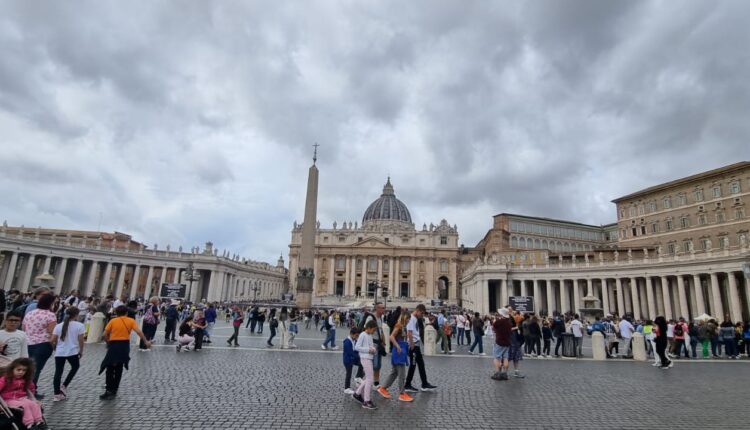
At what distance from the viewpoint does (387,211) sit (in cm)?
10575

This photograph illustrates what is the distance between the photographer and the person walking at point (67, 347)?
21.5 ft

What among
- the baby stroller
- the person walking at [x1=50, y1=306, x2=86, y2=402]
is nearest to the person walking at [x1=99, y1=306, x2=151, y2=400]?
the person walking at [x1=50, y1=306, x2=86, y2=402]

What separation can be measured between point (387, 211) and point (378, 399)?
323ft

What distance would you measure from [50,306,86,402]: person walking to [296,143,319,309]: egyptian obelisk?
21.0 metres

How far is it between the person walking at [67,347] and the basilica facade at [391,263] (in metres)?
79.1

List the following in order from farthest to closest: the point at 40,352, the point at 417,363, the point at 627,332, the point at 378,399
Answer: the point at 627,332 → the point at 417,363 → the point at 378,399 → the point at 40,352

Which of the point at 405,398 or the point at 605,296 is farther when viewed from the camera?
the point at 605,296

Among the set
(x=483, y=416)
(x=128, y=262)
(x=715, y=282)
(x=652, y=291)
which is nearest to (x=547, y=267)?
(x=652, y=291)

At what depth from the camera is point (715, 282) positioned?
35.1 meters

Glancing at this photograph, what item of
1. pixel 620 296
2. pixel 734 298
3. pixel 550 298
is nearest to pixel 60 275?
pixel 550 298

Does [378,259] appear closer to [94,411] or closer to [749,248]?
[749,248]

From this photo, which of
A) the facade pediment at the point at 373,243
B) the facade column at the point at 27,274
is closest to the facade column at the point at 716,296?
the facade pediment at the point at 373,243

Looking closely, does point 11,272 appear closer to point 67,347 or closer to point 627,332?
point 67,347

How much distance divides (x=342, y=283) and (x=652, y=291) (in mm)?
59517
